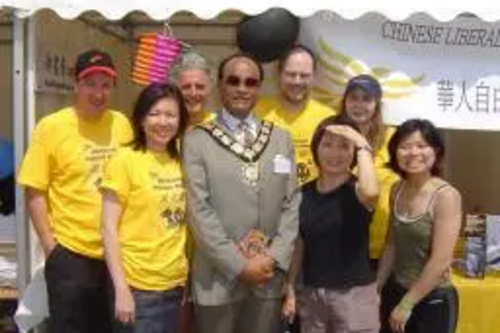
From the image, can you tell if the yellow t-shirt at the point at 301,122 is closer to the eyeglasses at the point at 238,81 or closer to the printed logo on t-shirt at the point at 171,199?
the eyeglasses at the point at 238,81

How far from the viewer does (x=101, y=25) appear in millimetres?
4977

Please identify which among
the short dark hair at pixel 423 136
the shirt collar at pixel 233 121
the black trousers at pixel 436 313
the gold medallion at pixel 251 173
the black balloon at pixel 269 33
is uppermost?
the black balloon at pixel 269 33

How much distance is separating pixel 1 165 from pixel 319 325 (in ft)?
7.40

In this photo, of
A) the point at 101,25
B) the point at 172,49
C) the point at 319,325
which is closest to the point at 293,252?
the point at 319,325

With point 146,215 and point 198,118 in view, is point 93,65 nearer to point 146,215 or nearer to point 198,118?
point 198,118

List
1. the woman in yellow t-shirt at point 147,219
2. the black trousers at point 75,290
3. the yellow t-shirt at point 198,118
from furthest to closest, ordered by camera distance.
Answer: the yellow t-shirt at point 198,118
the black trousers at point 75,290
the woman in yellow t-shirt at point 147,219

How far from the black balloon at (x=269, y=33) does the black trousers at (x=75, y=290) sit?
4.19ft

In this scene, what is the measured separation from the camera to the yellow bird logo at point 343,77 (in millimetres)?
3887

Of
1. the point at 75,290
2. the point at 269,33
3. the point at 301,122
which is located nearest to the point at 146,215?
the point at 75,290

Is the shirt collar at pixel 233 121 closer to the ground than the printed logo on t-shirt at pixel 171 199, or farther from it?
farther from it

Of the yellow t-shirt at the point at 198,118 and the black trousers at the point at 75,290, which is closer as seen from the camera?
the black trousers at the point at 75,290

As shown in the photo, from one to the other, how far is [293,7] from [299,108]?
18.0 inches

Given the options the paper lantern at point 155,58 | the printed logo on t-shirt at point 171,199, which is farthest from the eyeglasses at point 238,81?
the paper lantern at point 155,58

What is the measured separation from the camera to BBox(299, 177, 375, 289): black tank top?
9.82ft
